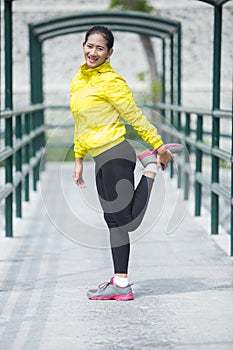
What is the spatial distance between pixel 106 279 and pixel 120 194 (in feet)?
2.99

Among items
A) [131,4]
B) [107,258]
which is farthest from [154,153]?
[131,4]

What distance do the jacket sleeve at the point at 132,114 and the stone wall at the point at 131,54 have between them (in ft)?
73.6

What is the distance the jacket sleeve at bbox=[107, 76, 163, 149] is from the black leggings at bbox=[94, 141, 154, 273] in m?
0.16

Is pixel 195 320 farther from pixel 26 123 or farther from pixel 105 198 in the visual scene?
pixel 26 123

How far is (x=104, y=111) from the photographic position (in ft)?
16.7

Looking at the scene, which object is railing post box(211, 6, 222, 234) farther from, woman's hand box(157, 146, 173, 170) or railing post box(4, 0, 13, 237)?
woman's hand box(157, 146, 173, 170)

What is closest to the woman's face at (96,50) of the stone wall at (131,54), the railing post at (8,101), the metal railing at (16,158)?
the metal railing at (16,158)

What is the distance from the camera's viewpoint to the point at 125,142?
16.9 ft

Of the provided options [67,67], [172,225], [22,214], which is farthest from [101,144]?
[67,67]

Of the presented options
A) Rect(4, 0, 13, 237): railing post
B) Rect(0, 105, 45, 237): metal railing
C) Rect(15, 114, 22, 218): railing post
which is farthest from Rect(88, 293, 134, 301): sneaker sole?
Rect(15, 114, 22, 218): railing post

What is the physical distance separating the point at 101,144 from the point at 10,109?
8.63ft

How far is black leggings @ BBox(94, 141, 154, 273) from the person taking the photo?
203 inches

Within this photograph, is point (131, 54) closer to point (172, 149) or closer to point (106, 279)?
point (106, 279)

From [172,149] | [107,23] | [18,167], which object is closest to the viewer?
[172,149]
